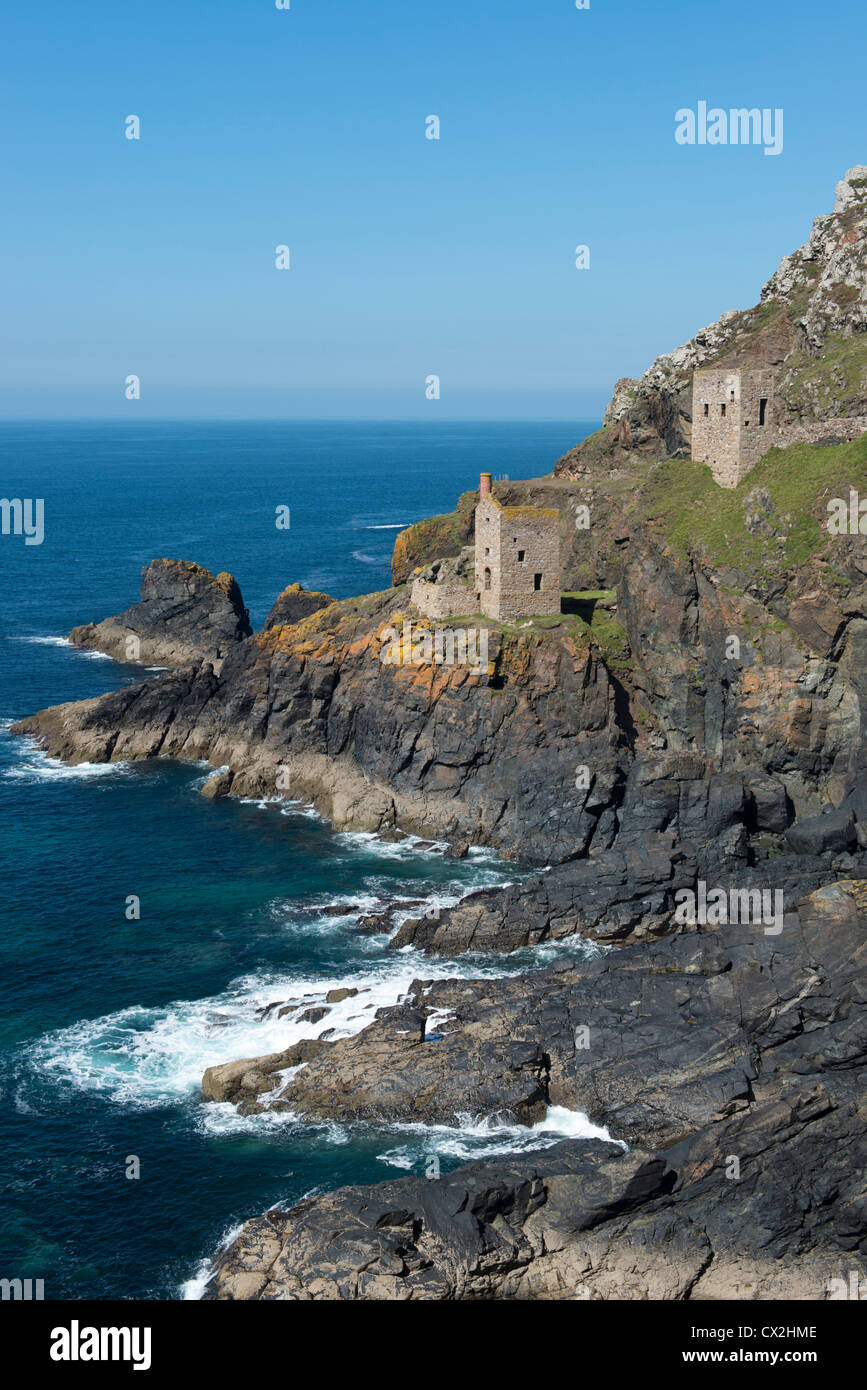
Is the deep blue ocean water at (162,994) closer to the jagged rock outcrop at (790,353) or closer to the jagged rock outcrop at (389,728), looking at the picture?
the jagged rock outcrop at (389,728)

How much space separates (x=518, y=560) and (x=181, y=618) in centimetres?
4475

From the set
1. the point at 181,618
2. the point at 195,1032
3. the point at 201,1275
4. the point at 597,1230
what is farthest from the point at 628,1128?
the point at 181,618

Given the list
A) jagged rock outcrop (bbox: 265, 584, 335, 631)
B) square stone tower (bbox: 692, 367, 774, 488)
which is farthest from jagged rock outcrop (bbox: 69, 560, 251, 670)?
square stone tower (bbox: 692, 367, 774, 488)

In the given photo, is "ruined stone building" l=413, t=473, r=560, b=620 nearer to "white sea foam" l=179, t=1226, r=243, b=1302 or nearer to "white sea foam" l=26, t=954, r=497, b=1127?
"white sea foam" l=26, t=954, r=497, b=1127

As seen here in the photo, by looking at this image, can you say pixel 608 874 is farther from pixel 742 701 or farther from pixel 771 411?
pixel 771 411

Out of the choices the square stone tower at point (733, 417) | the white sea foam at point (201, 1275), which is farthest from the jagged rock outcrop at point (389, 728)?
the white sea foam at point (201, 1275)

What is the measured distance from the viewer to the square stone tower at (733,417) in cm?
7288

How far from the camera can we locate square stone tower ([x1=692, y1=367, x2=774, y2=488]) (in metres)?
72.9

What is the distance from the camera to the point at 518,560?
7381cm

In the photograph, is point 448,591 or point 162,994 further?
point 448,591

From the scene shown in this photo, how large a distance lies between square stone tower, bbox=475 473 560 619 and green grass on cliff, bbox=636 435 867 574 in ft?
23.4

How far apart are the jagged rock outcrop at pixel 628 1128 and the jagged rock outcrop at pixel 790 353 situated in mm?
36636

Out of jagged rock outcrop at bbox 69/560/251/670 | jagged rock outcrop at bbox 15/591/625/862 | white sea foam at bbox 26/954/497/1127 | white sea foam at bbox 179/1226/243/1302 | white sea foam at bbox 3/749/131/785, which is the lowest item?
white sea foam at bbox 179/1226/243/1302

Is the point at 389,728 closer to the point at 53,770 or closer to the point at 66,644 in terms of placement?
the point at 53,770
